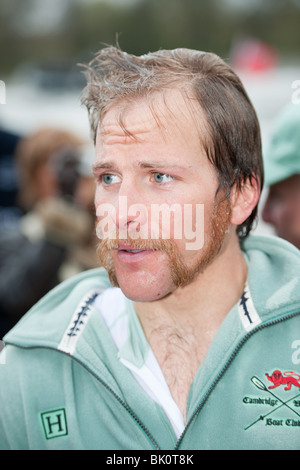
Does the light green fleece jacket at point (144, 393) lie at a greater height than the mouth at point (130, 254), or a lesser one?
lesser

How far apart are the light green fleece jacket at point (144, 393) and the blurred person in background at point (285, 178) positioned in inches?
25.9

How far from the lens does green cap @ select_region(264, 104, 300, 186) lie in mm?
2650

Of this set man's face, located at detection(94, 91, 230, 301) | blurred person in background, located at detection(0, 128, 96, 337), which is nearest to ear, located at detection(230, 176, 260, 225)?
man's face, located at detection(94, 91, 230, 301)

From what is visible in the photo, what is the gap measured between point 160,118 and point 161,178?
195 millimetres

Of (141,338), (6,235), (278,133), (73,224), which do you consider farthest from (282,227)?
(6,235)

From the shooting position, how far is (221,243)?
6.46 feet

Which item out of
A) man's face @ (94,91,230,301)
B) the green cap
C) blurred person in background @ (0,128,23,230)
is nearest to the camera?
man's face @ (94,91,230,301)

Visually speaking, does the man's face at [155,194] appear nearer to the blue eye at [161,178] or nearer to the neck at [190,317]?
the blue eye at [161,178]

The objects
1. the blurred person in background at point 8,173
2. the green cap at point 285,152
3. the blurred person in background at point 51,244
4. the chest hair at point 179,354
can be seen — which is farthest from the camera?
the blurred person in background at point 8,173

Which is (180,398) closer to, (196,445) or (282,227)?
(196,445)

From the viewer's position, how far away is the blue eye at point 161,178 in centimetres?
181

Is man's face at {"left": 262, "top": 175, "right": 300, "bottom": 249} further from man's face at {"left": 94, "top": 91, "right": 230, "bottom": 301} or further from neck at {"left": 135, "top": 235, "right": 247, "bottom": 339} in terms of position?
man's face at {"left": 94, "top": 91, "right": 230, "bottom": 301}

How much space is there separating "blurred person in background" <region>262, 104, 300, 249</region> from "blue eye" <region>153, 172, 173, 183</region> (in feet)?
3.24

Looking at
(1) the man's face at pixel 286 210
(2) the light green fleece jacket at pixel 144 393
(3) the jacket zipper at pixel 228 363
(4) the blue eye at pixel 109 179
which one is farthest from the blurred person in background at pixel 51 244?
(3) the jacket zipper at pixel 228 363
